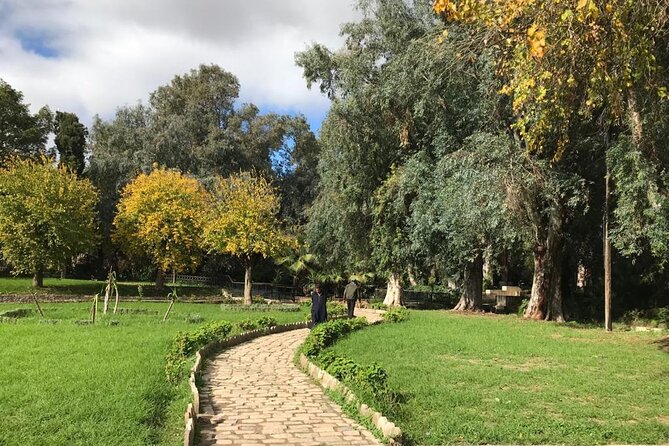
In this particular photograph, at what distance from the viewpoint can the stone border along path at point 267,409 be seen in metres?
6.08

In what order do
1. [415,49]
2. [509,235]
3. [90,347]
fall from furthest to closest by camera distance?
1. [415,49]
2. [509,235]
3. [90,347]

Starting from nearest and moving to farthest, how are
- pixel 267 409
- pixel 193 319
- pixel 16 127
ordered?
pixel 267 409, pixel 193 319, pixel 16 127

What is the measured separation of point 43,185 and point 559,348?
2678 cm

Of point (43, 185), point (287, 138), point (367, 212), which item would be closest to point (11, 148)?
point (43, 185)

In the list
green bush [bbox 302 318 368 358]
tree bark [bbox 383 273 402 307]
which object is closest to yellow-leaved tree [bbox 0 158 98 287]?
tree bark [bbox 383 273 402 307]

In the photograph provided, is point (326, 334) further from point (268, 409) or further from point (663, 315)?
point (663, 315)

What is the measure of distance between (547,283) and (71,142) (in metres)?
32.6

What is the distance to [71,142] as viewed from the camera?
132 ft

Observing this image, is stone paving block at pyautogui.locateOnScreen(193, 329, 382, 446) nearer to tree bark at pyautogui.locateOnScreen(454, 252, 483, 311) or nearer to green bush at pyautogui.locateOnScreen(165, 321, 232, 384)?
green bush at pyautogui.locateOnScreen(165, 321, 232, 384)

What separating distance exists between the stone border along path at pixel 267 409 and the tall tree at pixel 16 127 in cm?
3887

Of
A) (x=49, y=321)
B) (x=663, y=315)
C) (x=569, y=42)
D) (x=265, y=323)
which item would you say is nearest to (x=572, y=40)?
(x=569, y=42)

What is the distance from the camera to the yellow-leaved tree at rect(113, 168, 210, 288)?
3312cm

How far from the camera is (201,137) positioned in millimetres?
44125

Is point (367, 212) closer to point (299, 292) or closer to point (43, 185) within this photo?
point (299, 292)
